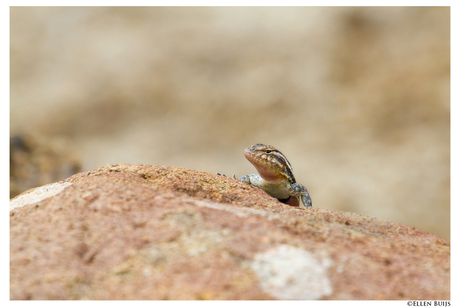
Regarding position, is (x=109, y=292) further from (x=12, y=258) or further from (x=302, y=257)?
(x=302, y=257)

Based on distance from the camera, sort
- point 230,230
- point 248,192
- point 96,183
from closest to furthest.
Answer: point 230,230 → point 96,183 → point 248,192

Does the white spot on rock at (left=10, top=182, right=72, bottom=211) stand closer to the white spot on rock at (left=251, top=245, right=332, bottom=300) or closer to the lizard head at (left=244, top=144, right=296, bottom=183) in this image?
the white spot on rock at (left=251, top=245, right=332, bottom=300)

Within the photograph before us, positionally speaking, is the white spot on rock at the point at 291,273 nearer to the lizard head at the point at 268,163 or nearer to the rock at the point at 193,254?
the rock at the point at 193,254

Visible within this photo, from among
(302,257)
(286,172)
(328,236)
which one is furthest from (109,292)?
(286,172)

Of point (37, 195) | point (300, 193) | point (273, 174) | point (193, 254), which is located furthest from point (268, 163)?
point (193, 254)

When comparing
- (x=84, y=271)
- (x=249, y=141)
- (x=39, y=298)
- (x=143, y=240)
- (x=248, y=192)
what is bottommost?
(x=39, y=298)

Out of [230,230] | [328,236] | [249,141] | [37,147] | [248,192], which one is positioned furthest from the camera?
[249,141]

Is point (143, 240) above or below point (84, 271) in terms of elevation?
above

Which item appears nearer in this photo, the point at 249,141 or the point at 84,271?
the point at 84,271

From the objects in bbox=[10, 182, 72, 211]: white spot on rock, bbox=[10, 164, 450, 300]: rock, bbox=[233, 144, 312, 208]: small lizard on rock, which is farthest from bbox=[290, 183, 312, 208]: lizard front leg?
bbox=[10, 182, 72, 211]: white spot on rock
